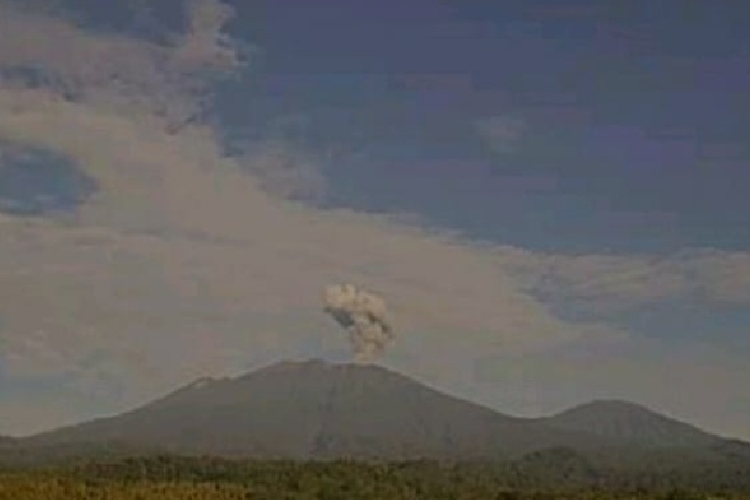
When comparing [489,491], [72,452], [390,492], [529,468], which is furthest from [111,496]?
[72,452]

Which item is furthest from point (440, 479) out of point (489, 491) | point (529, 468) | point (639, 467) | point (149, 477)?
point (639, 467)

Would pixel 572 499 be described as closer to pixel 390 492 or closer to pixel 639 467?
pixel 390 492

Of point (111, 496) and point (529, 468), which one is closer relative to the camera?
point (111, 496)

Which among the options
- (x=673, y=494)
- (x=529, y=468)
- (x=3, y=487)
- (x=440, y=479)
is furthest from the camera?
(x=529, y=468)

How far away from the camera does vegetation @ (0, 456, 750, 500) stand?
3745 inches

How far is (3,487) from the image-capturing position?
8956cm

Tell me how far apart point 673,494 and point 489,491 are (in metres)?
20.1

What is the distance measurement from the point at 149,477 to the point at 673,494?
50.4m

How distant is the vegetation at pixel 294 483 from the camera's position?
95.1m

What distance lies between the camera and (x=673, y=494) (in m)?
96.2

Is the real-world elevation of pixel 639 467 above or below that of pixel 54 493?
above

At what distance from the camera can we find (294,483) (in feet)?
360

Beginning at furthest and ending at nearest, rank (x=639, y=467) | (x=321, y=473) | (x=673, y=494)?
1. (x=639, y=467)
2. (x=321, y=473)
3. (x=673, y=494)

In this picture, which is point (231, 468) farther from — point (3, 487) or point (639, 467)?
point (639, 467)
